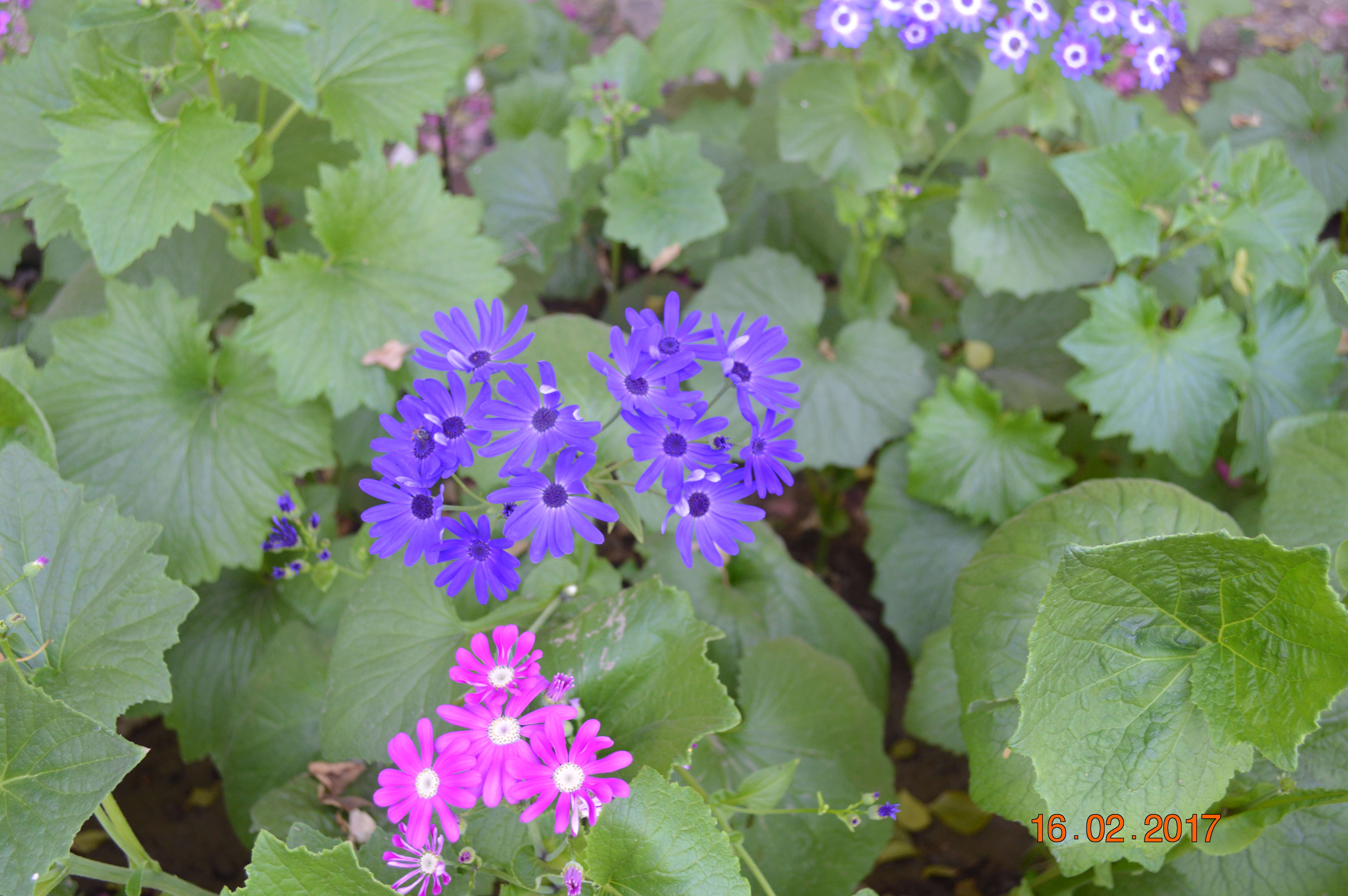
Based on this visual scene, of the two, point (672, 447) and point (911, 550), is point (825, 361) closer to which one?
point (911, 550)

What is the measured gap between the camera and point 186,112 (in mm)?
1772

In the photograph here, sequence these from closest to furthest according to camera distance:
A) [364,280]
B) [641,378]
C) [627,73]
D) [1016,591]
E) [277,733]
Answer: [641,378]
[1016,591]
[277,733]
[364,280]
[627,73]

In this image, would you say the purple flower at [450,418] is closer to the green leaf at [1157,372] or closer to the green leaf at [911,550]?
the green leaf at [911,550]

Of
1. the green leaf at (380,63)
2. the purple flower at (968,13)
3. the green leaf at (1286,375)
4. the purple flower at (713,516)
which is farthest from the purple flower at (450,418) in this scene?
the green leaf at (1286,375)

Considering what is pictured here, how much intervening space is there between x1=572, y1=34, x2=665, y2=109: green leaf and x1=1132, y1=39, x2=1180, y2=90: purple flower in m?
1.34

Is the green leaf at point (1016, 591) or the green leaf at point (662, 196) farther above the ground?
the green leaf at point (662, 196)

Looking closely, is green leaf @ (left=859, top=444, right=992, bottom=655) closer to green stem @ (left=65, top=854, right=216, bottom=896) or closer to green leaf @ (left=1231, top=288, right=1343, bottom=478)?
green leaf @ (left=1231, top=288, right=1343, bottom=478)

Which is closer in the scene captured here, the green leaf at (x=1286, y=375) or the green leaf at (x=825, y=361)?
the green leaf at (x=1286, y=375)

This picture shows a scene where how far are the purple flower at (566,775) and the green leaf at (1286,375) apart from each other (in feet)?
6.72

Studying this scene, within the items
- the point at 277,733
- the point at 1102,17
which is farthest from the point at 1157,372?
the point at 277,733

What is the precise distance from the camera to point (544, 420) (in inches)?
46.8

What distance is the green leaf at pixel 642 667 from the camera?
1.38 m

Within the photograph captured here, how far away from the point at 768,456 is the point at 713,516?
0.12 meters

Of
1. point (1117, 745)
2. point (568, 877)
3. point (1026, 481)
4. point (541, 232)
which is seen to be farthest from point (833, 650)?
point (541, 232)
